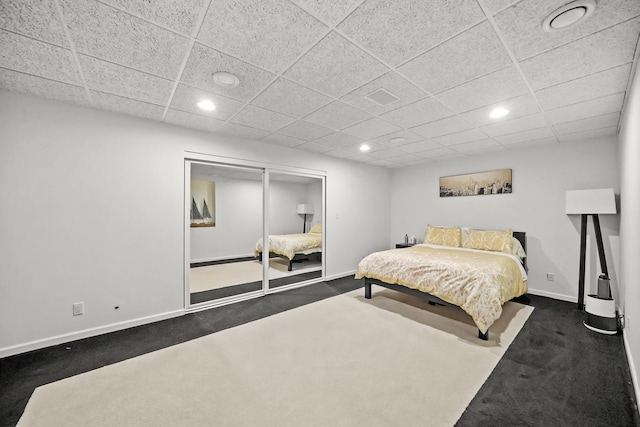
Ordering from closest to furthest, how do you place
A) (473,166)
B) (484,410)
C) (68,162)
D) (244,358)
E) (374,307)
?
(484,410), (244,358), (68,162), (374,307), (473,166)

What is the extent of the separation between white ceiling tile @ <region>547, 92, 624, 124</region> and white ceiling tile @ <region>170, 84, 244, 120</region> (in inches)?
140

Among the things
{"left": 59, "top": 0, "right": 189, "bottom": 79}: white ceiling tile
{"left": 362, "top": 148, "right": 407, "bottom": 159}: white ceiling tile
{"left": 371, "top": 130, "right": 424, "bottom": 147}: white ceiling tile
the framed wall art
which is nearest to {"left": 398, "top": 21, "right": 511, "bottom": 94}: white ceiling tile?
{"left": 371, "top": 130, "right": 424, "bottom": 147}: white ceiling tile

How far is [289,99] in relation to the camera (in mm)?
2605

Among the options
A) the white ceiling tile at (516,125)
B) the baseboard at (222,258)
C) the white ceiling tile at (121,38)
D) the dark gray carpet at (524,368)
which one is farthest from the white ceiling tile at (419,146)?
the baseboard at (222,258)

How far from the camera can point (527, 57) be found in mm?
1865

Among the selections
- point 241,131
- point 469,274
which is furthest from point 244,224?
point 469,274

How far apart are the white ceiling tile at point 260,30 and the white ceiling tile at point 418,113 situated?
1.46 metres

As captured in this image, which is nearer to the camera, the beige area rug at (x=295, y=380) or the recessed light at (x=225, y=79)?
the beige area rug at (x=295, y=380)

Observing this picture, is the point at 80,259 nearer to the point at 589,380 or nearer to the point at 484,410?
the point at 484,410

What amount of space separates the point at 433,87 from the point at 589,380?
2.76 m

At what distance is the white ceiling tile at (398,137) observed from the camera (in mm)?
3663

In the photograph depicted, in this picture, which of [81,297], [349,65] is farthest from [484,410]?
[81,297]

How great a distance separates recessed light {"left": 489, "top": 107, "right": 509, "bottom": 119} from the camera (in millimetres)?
2801

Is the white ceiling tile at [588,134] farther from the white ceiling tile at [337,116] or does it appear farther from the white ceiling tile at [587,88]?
the white ceiling tile at [337,116]
